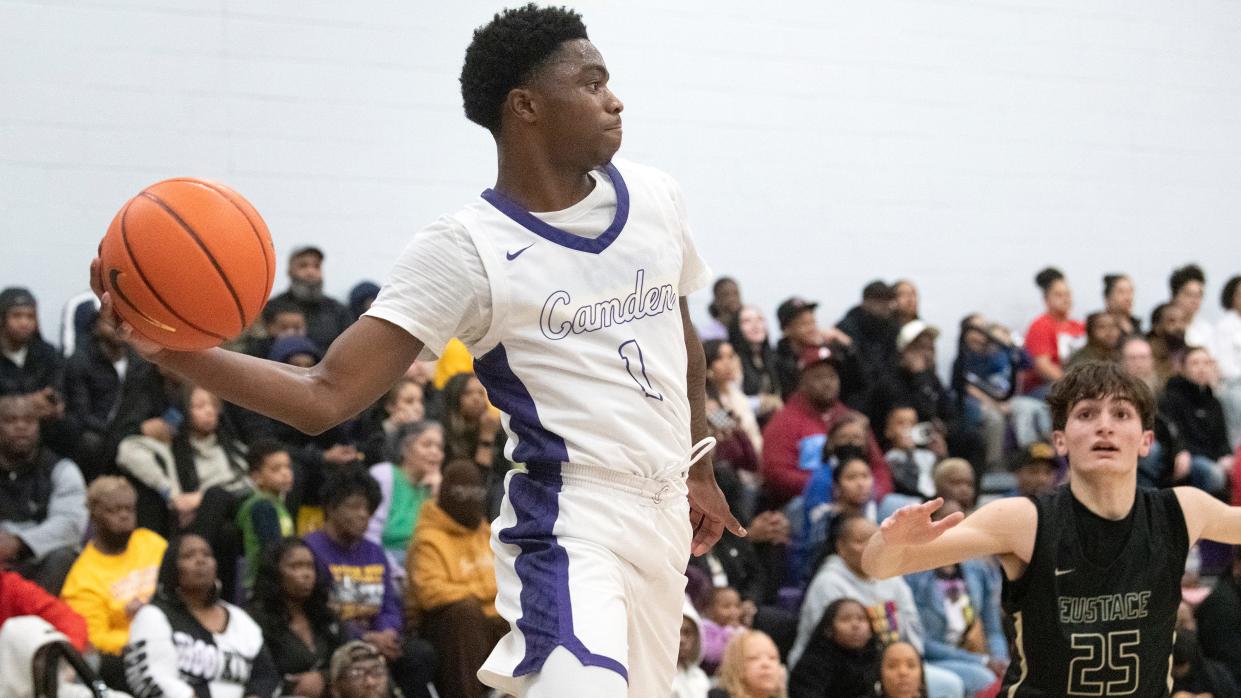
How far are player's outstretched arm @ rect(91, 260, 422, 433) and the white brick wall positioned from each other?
6.12 metres

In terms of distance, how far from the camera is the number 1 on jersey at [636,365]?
3484 millimetres

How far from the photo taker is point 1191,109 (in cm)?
1247

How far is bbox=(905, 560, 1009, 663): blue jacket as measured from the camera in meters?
8.04

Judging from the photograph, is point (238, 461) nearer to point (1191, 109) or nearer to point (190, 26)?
point (190, 26)

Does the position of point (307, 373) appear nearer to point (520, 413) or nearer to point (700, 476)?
point (520, 413)

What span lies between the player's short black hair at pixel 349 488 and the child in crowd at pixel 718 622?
1.59 m

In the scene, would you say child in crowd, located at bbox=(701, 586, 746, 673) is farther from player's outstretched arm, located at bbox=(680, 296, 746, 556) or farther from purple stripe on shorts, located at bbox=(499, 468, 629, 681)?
purple stripe on shorts, located at bbox=(499, 468, 629, 681)

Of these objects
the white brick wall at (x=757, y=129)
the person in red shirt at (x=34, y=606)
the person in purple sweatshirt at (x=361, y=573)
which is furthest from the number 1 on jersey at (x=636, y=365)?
the white brick wall at (x=757, y=129)

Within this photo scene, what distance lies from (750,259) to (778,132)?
3.01 ft

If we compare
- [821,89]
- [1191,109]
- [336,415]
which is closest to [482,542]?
[336,415]

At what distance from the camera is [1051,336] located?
11.1m

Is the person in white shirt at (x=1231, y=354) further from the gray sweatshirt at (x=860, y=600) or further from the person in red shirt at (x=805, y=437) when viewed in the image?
the gray sweatshirt at (x=860, y=600)

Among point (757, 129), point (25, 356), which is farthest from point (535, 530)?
point (757, 129)

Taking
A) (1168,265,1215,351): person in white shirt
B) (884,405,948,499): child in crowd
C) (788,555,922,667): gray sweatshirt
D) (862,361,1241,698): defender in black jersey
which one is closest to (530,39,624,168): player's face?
(862,361,1241,698): defender in black jersey
